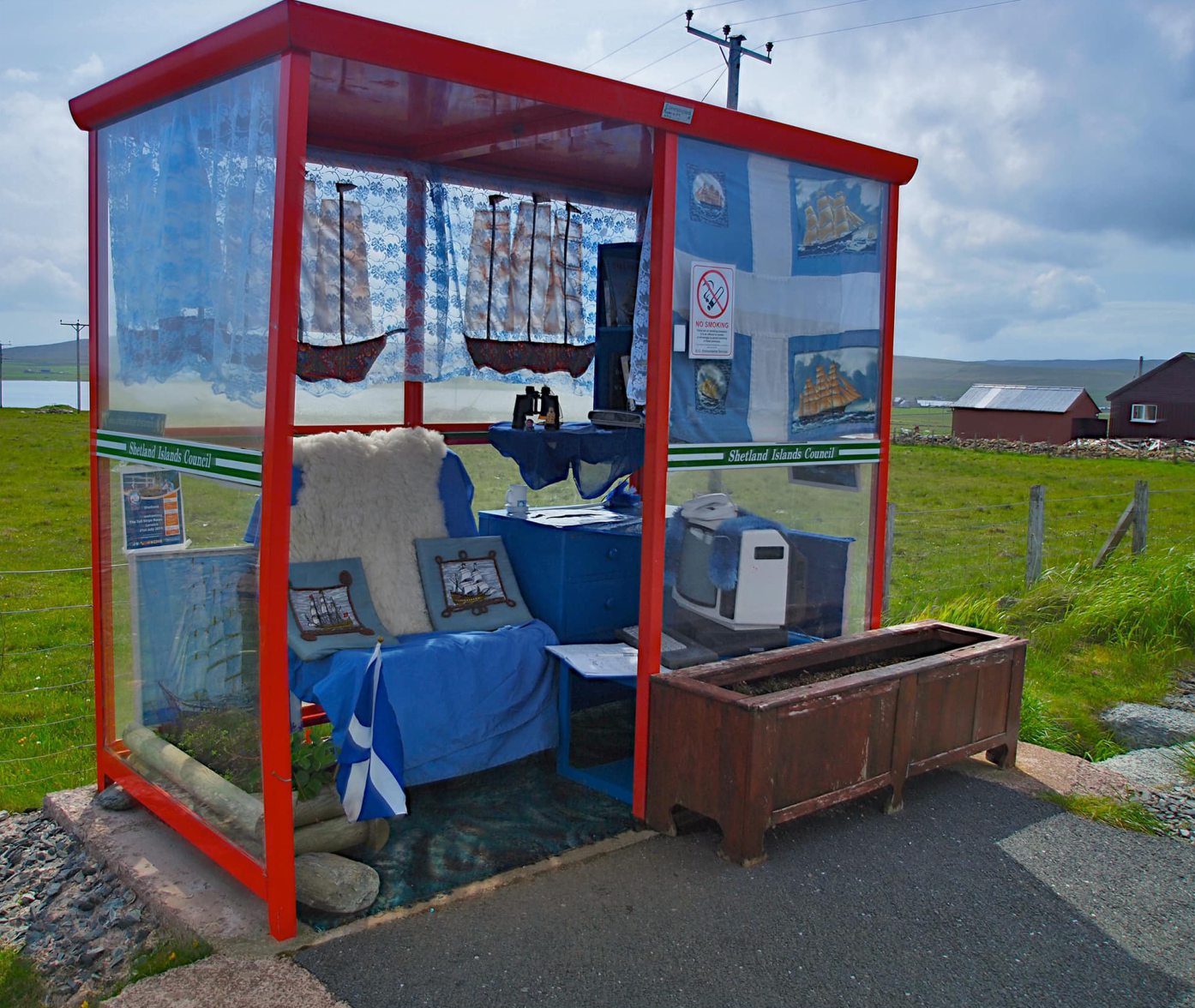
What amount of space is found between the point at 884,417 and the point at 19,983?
164 inches

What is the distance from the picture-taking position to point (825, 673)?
5.08 m

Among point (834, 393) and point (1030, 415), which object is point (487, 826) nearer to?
point (834, 393)

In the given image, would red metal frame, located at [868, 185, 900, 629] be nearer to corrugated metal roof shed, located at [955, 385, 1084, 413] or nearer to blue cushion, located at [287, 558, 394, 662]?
blue cushion, located at [287, 558, 394, 662]

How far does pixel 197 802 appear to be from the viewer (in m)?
4.18

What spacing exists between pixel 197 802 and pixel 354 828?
0.58 metres

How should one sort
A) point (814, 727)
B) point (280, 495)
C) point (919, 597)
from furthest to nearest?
point (919, 597) < point (814, 727) < point (280, 495)

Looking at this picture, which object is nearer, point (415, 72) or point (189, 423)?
point (415, 72)

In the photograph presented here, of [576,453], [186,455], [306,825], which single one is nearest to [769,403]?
[576,453]

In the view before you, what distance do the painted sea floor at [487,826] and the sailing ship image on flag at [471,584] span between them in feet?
2.47

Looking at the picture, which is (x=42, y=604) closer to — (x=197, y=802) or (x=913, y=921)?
(x=197, y=802)

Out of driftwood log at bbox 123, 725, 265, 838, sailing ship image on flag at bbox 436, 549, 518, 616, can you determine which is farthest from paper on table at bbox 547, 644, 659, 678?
driftwood log at bbox 123, 725, 265, 838

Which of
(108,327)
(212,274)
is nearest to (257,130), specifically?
(212,274)

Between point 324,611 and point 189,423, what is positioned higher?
point 189,423

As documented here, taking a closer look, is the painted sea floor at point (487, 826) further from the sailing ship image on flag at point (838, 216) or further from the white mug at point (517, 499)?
the sailing ship image on flag at point (838, 216)
